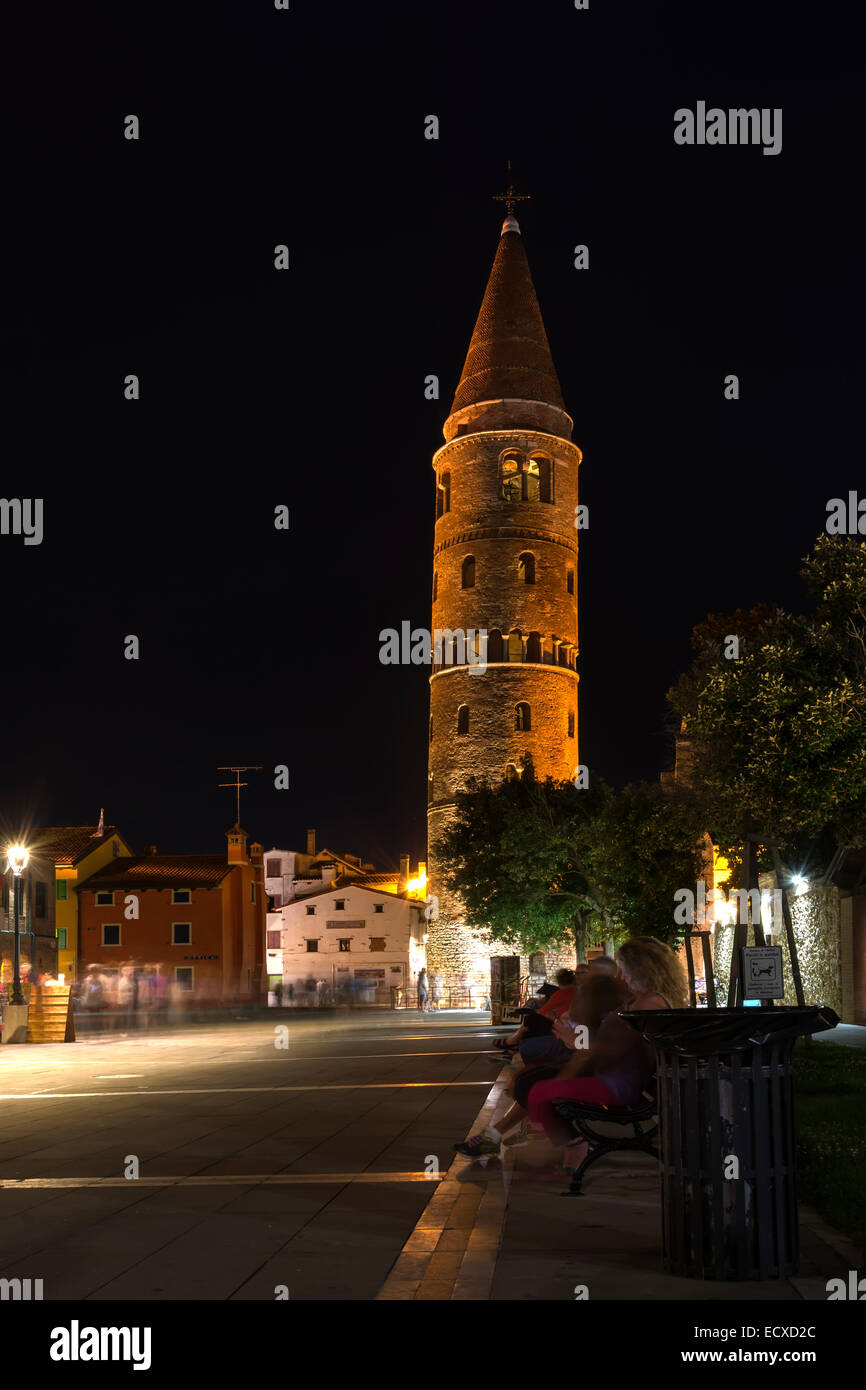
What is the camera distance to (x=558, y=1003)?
1358 centimetres

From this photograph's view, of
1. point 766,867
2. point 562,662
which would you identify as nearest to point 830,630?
point 766,867

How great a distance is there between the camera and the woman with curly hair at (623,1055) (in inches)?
333

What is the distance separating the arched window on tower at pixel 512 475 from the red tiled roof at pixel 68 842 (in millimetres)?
27744

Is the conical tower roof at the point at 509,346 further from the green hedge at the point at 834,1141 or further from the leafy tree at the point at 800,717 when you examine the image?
the green hedge at the point at 834,1141

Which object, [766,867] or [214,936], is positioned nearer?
[766,867]

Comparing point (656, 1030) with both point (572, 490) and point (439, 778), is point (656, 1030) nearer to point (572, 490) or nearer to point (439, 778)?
point (439, 778)

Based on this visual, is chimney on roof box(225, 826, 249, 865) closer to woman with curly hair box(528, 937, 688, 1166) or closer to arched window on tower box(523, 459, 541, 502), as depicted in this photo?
arched window on tower box(523, 459, 541, 502)

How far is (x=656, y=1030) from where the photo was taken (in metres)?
6.38

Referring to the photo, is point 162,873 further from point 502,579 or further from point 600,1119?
point 600,1119

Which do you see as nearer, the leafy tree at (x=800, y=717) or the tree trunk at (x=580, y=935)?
the leafy tree at (x=800, y=717)

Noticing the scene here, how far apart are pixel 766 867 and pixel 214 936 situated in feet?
140

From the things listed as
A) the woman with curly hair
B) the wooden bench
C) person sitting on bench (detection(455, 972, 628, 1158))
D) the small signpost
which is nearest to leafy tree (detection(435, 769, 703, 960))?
person sitting on bench (detection(455, 972, 628, 1158))

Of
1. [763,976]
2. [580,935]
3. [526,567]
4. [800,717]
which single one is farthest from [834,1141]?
[526,567]

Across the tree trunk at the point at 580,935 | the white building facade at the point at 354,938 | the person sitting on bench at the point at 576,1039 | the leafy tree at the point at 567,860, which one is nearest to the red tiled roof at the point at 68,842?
the white building facade at the point at 354,938
